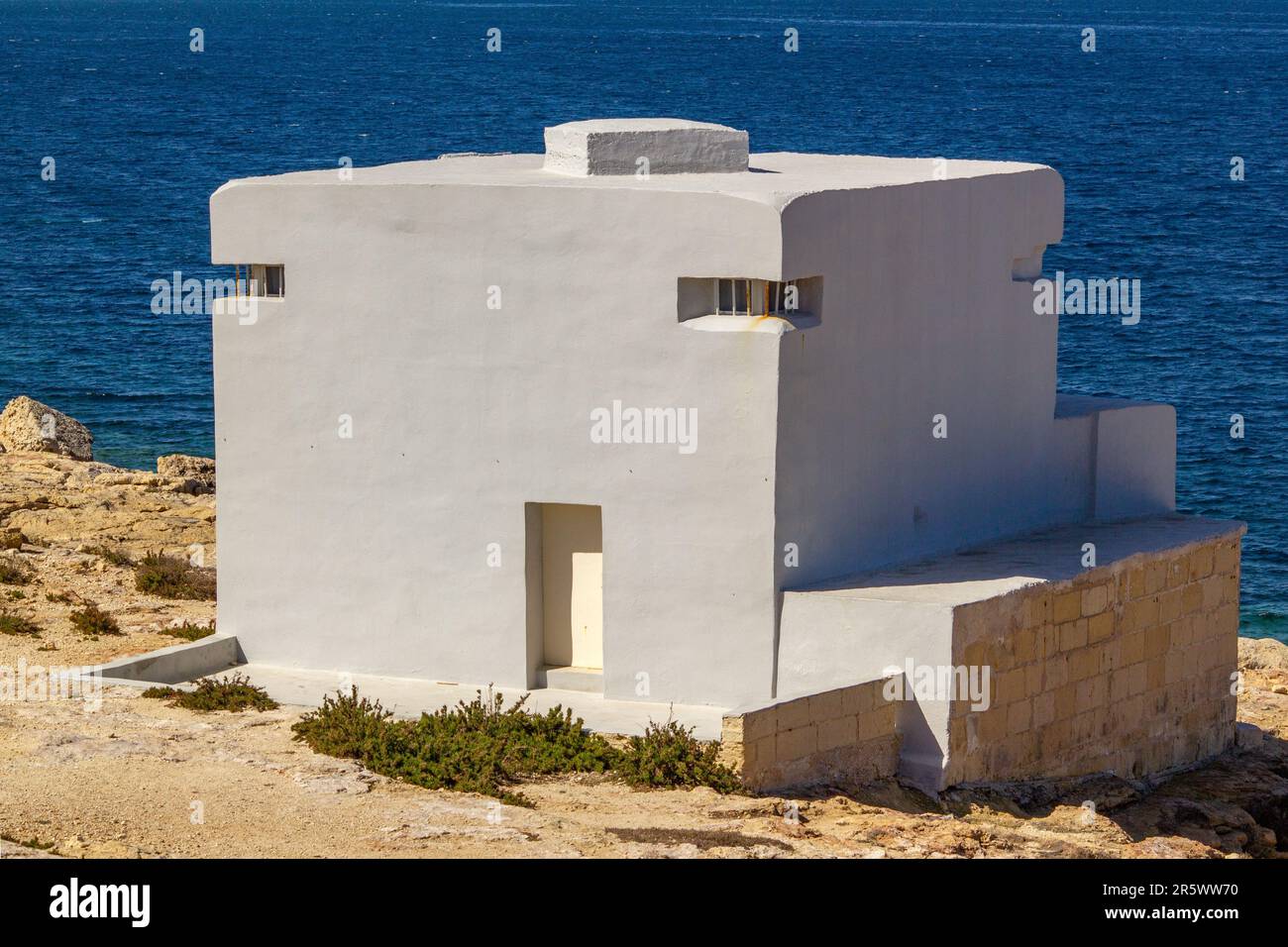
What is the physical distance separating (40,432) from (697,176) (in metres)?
18.5

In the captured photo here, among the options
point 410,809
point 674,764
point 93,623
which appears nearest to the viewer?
point 410,809

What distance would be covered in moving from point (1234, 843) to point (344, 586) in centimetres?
879

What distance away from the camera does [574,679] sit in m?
18.8

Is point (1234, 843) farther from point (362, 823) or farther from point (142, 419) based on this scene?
point (142, 419)

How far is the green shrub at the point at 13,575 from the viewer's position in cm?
2255

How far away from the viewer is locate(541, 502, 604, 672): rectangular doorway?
18672 mm

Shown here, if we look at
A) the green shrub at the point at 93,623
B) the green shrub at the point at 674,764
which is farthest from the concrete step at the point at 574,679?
the green shrub at the point at 93,623

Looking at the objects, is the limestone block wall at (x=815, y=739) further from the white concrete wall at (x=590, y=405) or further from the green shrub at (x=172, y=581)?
the green shrub at (x=172, y=581)

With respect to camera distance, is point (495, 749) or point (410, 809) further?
point (495, 749)

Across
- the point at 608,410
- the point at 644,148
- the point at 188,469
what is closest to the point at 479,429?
the point at 608,410

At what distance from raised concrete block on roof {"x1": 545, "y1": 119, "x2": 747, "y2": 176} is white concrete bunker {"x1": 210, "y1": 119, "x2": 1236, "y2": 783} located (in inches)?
1.4

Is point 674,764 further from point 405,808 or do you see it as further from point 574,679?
point 574,679

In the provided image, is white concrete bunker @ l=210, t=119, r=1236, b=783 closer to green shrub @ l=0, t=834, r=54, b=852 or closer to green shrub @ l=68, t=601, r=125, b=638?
green shrub @ l=68, t=601, r=125, b=638

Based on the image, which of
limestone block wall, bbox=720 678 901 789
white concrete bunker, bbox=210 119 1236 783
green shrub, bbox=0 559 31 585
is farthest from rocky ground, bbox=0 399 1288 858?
white concrete bunker, bbox=210 119 1236 783
